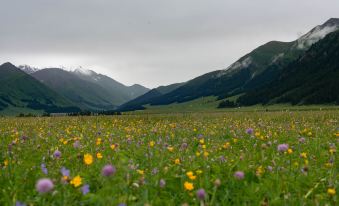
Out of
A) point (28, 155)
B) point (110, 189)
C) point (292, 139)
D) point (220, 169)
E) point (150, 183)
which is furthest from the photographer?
point (292, 139)

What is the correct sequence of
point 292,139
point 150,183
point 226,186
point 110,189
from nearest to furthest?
point 110,189
point 150,183
point 226,186
point 292,139

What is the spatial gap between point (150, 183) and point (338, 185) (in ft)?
8.11

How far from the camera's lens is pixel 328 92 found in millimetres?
174750

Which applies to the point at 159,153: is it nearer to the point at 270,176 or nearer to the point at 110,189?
the point at 270,176

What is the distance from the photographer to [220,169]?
5871 mm

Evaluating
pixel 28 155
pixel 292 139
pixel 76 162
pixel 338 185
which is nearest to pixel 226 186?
pixel 338 185

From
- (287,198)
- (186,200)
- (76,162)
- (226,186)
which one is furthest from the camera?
(76,162)

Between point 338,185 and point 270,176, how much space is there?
0.87 m

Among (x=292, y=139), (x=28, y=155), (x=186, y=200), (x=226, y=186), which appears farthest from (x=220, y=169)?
(x=292, y=139)

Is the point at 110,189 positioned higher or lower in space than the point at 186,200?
higher

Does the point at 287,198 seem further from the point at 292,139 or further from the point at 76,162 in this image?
the point at 292,139

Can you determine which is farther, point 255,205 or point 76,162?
point 76,162

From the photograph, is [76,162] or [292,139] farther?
[292,139]

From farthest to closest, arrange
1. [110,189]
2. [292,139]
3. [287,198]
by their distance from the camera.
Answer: [292,139] → [287,198] → [110,189]
